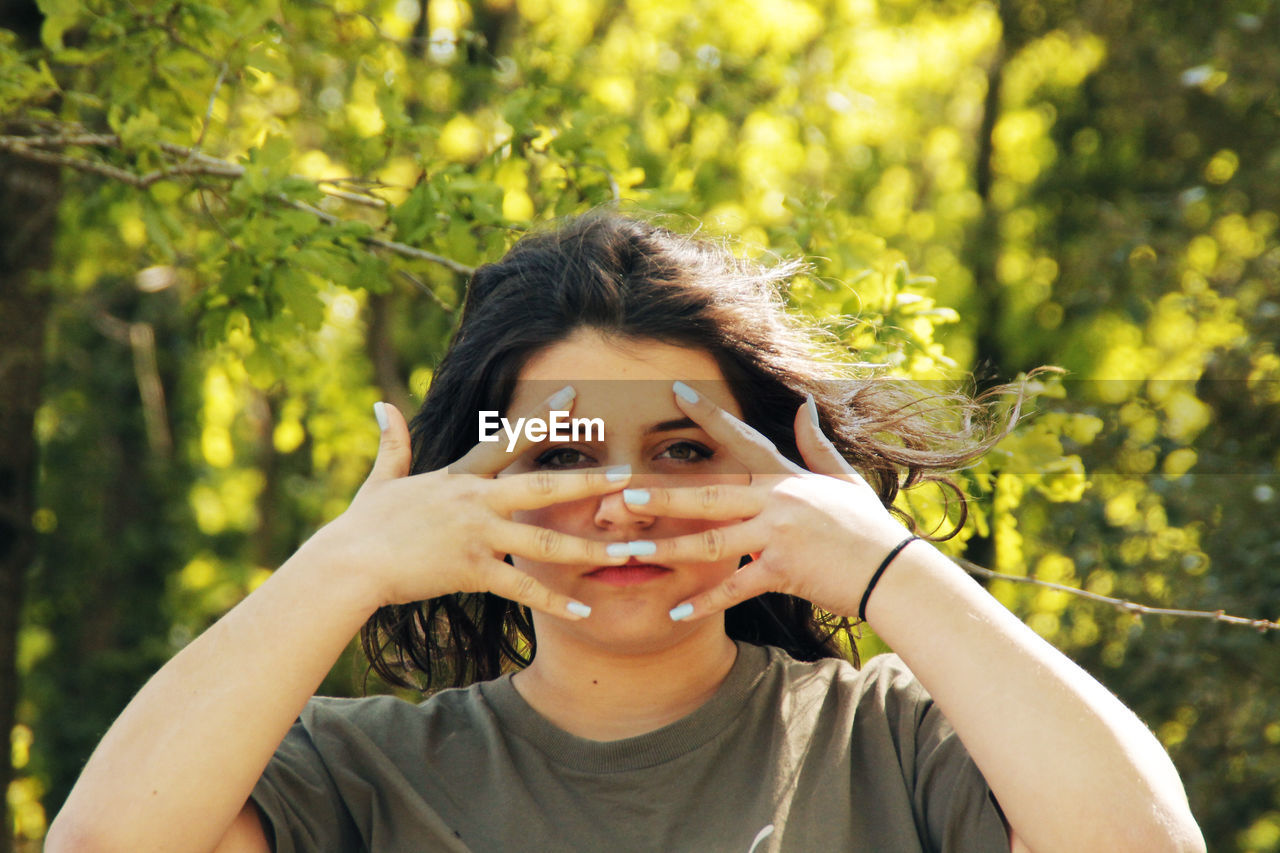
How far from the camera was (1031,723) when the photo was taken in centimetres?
162

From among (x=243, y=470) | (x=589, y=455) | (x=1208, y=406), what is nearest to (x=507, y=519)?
(x=589, y=455)

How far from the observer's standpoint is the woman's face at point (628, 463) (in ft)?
6.13

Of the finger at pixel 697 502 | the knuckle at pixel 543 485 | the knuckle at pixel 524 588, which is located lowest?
the knuckle at pixel 524 588

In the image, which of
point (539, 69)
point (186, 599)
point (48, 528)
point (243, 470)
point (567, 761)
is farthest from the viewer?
point (243, 470)

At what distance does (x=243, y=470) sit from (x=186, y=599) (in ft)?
8.61

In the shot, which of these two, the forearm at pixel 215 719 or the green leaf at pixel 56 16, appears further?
the green leaf at pixel 56 16

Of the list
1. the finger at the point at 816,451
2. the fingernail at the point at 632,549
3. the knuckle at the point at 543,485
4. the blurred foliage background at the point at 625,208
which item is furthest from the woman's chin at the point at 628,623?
the blurred foliage background at the point at 625,208

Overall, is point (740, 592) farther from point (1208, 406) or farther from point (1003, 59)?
point (1003, 59)

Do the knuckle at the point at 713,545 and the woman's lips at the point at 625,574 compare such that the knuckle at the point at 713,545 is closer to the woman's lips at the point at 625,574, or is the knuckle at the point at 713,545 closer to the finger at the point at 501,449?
the woman's lips at the point at 625,574

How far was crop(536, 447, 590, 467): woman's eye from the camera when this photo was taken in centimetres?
199

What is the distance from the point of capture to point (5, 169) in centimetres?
353

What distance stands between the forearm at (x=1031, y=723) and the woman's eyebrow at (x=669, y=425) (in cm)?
41

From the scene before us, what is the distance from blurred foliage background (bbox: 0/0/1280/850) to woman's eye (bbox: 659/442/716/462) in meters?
0.75

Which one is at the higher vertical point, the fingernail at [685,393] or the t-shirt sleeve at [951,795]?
the fingernail at [685,393]
